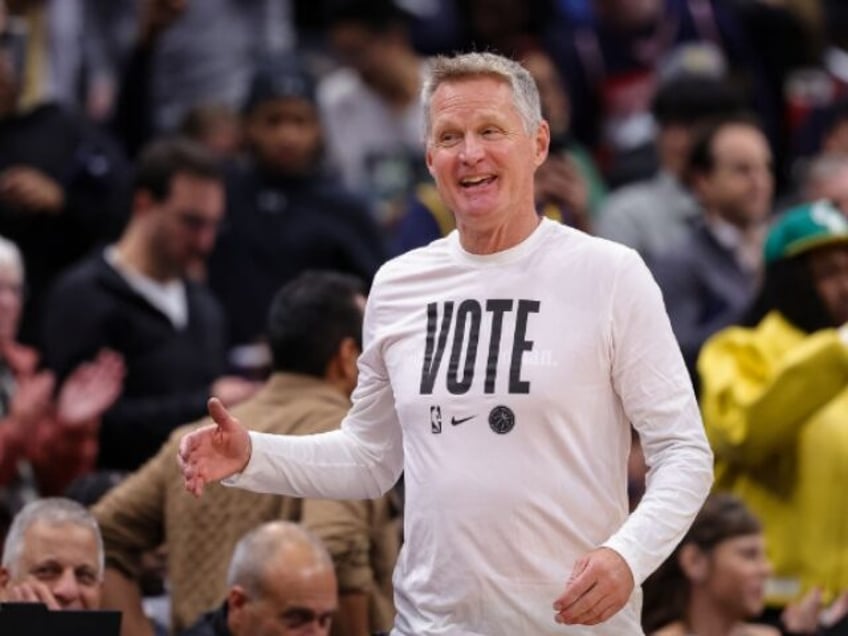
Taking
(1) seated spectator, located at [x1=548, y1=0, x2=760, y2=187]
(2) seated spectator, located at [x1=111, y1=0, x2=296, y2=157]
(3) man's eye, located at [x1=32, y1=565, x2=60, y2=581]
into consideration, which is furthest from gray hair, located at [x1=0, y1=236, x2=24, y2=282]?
(1) seated spectator, located at [x1=548, y1=0, x2=760, y2=187]

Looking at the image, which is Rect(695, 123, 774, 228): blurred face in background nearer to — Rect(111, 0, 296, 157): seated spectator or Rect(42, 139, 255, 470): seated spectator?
Rect(42, 139, 255, 470): seated spectator

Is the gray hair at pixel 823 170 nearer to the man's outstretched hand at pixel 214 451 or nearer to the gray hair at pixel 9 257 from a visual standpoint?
the gray hair at pixel 9 257

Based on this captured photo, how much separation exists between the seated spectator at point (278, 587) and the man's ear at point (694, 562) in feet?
4.95

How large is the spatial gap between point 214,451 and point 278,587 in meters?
1.33

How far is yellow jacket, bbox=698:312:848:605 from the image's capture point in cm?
750

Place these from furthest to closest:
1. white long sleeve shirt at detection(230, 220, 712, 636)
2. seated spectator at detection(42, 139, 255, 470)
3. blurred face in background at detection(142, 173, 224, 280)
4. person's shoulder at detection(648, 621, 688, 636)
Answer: blurred face in background at detection(142, 173, 224, 280)
seated spectator at detection(42, 139, 255, 470)
person's shoulder at detection(648, 621, 688, 636)
white long sleeve shirt at detection(230, 220, 712, 636)

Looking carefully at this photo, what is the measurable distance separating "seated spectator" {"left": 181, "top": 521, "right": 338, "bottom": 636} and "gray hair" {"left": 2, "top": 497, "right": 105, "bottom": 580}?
0.38 m

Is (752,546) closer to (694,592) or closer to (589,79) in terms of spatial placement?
(694,592)

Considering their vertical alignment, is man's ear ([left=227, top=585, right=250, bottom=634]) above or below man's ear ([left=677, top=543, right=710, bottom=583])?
above

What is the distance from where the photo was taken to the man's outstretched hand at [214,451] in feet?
16.7

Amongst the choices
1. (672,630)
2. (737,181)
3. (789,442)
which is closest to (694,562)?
(672,630)

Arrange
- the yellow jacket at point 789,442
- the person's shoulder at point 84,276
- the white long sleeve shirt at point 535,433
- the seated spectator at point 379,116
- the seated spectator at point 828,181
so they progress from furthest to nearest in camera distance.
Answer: the seated spectator at point 379,116 → the seated spectator at point 828,181 → the person's shoulder at point 84,276 → the yellow jacket at point 789,442 → the white long sleeve shirt at point 535,433

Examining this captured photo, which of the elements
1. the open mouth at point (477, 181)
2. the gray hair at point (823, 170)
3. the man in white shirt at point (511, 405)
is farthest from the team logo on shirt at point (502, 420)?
the gray hair at point (823, 170)

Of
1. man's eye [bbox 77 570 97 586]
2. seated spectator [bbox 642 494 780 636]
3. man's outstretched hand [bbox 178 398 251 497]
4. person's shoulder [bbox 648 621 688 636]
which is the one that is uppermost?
man's outstretched hand [bbox 178 398 251 497]
